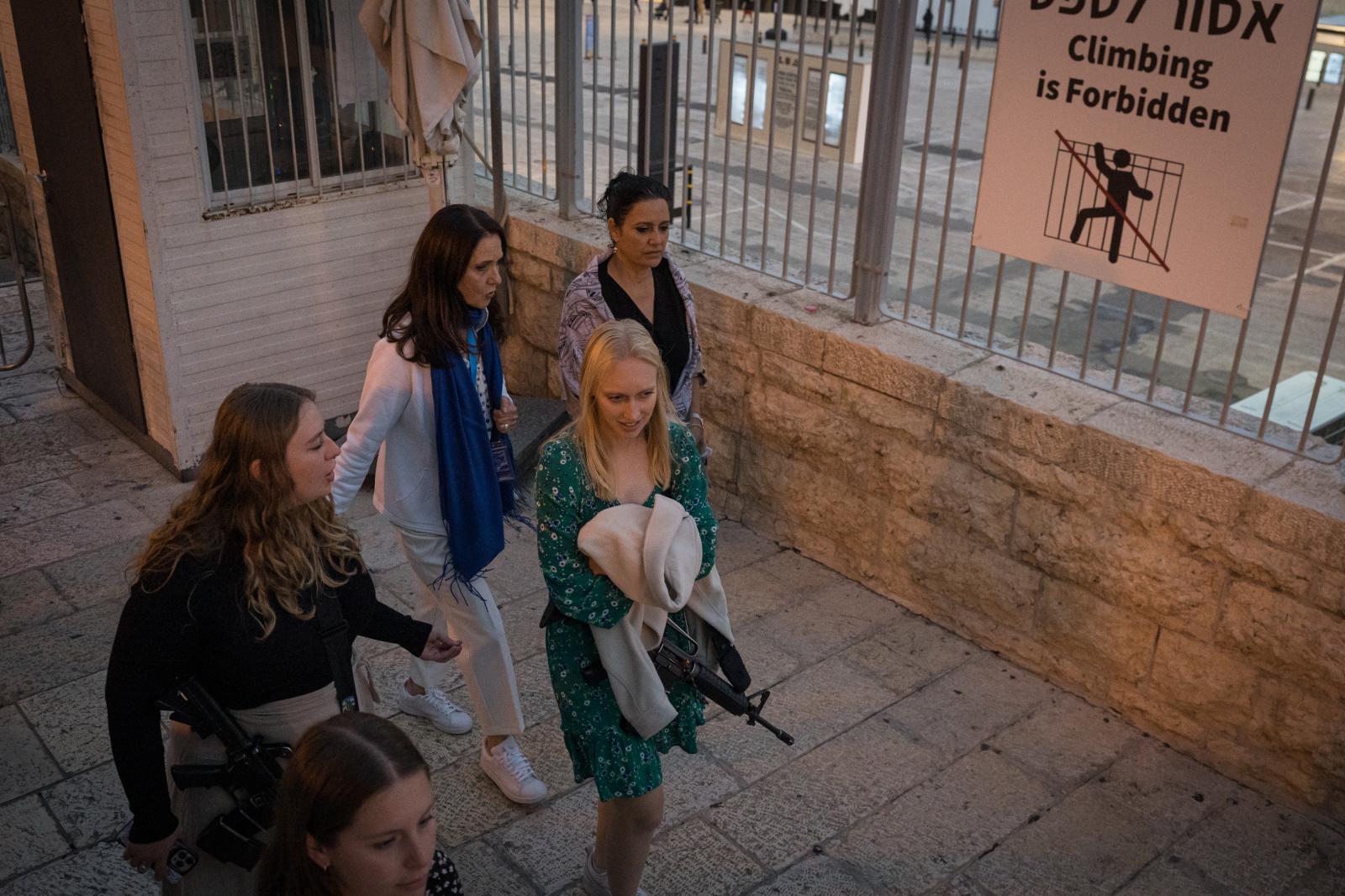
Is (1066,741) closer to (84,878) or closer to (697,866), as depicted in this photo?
(697,866)

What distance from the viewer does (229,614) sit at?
278 cm

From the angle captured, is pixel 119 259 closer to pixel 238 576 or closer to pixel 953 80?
pixel 238 576

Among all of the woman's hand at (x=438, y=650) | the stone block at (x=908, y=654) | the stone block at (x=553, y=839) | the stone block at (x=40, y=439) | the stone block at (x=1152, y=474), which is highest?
the stone block at (x=1152, y=474)

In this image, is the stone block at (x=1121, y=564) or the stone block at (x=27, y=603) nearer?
the stone block at (x=1121, y=564)

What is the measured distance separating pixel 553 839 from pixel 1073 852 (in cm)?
179

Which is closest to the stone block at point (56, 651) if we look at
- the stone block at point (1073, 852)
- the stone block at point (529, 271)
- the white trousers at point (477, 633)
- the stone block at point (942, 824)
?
the white trousers at point (477, 633)

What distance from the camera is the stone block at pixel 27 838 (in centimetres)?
406

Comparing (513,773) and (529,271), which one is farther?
(529,271)

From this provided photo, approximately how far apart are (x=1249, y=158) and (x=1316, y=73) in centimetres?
1973

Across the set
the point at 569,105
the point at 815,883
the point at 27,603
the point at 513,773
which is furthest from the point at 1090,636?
the point at 27,603

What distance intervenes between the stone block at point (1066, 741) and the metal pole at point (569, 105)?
12.5 ft

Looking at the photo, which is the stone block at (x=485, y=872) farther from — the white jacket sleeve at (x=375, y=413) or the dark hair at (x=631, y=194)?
the dark hair at (x=631, y=194)

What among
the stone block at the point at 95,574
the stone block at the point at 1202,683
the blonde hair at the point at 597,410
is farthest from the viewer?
the stone block at the point at 95,574

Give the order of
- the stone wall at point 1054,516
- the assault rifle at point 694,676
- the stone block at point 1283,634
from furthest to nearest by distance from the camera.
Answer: the stone wall at point 1054,516 < the stone block at point 1283,634 < the assault rifle at point 694,676
